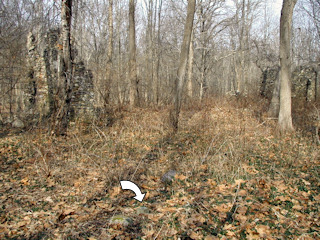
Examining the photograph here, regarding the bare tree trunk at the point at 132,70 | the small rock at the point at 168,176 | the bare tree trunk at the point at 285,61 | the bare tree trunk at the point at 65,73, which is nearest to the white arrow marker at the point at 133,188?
the small rock at the point at 168,176

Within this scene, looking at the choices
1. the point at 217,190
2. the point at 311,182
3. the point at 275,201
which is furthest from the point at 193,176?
the point at 311,182

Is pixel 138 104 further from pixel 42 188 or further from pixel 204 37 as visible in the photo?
pixel 42 188

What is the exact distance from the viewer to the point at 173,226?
2.94m

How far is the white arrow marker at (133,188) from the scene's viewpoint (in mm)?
3835

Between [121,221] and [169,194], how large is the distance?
1072 millimetres

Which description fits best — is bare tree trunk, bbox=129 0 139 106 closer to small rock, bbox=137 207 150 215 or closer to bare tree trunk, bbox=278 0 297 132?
bare tree trunk, bbox=278 0 297 132

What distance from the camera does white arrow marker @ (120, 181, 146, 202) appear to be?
12.6 ft

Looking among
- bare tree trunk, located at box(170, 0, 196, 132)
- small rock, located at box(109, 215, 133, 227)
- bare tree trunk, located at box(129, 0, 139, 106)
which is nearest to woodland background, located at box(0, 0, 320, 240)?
small rock, located at box(109, 215, 133, 227)

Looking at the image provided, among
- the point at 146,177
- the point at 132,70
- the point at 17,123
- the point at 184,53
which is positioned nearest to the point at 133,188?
the point at 146,177

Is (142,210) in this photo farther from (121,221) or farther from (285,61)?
(285,61)

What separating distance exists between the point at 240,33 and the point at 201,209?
20.4 meters

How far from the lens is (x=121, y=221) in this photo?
10.1 ft

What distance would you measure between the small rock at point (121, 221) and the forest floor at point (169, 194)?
0.18ft

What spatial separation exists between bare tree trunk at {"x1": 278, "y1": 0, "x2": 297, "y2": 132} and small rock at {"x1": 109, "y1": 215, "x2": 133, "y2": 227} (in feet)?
20.5
